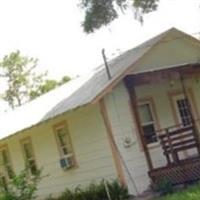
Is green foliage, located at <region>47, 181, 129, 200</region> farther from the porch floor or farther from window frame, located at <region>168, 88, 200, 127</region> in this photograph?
window frame, located at <region>168, 88, 200, 127</region>

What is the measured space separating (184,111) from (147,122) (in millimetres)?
1923

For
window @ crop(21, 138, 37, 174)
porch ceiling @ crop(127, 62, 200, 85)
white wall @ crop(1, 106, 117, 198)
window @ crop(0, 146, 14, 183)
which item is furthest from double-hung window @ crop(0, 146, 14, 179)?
porch ceiling @ crop(127, 62, 200, 85)

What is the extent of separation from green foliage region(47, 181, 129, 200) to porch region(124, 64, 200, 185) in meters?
1.16

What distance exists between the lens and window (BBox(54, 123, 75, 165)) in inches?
860

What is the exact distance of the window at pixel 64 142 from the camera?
2185 centimetres

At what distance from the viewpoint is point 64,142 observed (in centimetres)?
2242

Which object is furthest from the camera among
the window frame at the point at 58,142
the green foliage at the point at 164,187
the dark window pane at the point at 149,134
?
the window frame at the point at 58,142

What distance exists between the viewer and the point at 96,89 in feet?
63.6

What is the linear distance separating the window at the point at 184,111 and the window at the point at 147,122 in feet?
4.60

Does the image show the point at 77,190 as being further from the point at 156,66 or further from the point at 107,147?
the point at 156,66

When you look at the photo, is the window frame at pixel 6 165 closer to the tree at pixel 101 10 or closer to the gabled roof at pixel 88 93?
the gabled roof at pixel 88 93

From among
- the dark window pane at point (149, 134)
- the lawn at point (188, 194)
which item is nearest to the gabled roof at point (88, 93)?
the dark window pane at point (149, 134)

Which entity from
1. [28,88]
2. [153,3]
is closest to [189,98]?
[153,3]

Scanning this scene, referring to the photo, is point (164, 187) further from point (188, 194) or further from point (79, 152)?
point (79, 152)
